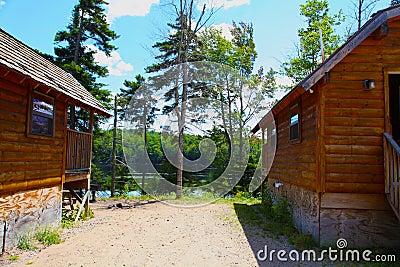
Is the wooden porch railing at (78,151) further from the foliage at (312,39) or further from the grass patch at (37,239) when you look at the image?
the foliage at (312,39)

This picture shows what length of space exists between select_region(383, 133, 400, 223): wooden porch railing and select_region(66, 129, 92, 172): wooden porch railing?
745cm

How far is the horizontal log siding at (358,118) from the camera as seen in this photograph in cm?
575

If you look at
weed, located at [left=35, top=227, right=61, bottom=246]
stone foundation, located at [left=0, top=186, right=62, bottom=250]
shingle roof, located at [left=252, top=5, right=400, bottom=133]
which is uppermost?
shingle roof, located at [left=252, top=5, right=400, bottom=133]

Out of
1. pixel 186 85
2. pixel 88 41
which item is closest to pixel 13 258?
pixel 186 85

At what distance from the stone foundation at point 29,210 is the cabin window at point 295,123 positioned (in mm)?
6072

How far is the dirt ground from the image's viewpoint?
5156 millimetres

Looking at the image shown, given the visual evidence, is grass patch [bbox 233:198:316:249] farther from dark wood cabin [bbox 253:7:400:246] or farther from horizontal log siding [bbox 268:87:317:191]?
horizontal log siding [bbox 268:87:317:191]

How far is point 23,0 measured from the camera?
10.6 metres

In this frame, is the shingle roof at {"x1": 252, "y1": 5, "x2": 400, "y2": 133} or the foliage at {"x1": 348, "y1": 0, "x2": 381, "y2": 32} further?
the foliage at {"x1": 348, "y1": 0, "x2": 381, "y2": 32}

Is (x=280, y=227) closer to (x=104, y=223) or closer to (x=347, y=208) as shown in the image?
(x=347, y=208)

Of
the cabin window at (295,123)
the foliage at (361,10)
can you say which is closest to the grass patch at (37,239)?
the cabin window at (295,123)

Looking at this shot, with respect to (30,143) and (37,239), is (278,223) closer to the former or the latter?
(37,239)

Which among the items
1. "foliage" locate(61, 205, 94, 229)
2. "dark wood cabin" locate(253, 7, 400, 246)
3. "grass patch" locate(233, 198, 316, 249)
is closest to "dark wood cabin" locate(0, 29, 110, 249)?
"foliage" locate(61, 205, 94, 229)

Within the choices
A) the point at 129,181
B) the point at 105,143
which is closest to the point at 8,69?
the point at 129,181
